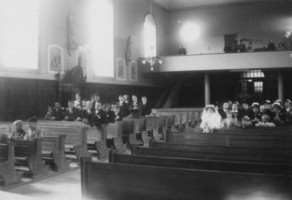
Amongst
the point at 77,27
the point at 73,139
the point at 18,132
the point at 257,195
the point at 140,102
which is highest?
the point at 77,27

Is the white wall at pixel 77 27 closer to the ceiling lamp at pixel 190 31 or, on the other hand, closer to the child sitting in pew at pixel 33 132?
the ceiling lamp at pixel 190 31

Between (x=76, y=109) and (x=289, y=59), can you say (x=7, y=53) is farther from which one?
(x=289, y=59)

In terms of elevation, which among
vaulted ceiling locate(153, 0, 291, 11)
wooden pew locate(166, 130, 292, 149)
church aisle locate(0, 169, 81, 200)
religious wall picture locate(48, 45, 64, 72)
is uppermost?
vaulted ceiling locate(153, 0, 291, 11)

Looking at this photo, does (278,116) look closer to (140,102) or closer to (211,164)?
(211,164)

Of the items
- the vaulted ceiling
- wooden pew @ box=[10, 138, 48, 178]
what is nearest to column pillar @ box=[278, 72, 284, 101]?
the vaulted ceiling

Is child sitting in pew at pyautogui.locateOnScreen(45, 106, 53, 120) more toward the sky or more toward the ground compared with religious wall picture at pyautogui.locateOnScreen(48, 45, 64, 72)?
more toward the ground

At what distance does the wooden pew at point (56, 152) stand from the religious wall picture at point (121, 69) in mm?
10276

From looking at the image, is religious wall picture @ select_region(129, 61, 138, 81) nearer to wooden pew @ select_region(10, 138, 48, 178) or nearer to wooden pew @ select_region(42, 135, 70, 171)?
wooden pew @ select_region(42, 135, 70, 171)

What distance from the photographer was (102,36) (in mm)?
16297

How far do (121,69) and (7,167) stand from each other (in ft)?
39.4

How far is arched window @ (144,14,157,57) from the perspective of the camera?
20970 mm

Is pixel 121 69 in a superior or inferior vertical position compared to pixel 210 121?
superior

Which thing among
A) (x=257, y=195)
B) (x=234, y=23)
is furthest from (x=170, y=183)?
(x=234, y=23)

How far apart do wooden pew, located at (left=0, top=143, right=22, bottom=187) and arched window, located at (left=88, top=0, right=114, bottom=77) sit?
936cm
